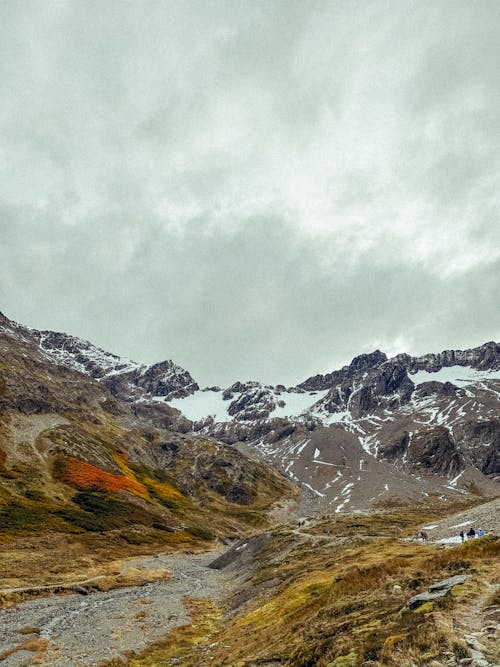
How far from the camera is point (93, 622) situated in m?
43.8

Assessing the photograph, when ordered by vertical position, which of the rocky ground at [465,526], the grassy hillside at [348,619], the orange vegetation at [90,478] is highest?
the orange vegetation at [90,478]

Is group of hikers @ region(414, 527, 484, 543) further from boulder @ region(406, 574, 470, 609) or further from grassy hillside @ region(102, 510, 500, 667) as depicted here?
boulder @ region(406, 574, 470, 609)

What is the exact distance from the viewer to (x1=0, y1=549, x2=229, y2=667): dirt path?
3362 centimetres

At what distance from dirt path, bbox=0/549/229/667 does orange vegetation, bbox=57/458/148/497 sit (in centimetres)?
8445

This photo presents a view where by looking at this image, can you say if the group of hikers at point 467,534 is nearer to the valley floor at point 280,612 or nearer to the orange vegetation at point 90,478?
the valley floor at point 280,612

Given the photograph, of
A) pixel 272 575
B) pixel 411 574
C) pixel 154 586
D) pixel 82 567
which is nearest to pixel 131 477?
pixel 82 567

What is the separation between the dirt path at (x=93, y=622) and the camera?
33625 mm

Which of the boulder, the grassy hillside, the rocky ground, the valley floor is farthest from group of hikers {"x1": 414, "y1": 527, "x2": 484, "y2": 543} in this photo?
the boulder

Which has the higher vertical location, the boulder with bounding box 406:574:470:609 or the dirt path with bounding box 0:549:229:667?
the boulder with bounding box 406:574:470:609

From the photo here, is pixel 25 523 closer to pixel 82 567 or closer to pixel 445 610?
pixel 82 567

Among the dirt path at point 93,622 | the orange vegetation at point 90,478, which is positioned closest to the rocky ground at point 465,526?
the dirt path at point 93,622

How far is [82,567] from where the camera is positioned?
74562 mm

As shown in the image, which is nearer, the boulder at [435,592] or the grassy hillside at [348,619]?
the grassy hillside at [348,619]

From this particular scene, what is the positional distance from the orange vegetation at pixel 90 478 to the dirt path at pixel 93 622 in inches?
3325
